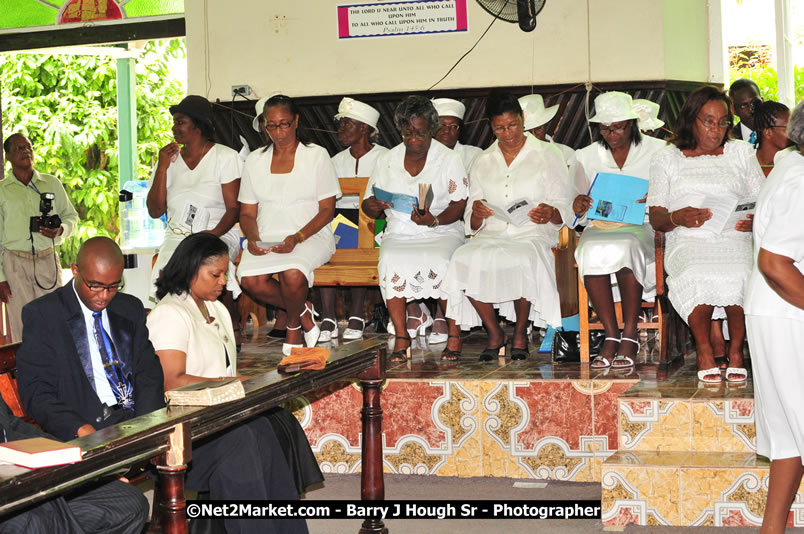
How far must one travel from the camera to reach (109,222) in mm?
14094

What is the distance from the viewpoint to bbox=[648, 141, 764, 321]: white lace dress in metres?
5.42

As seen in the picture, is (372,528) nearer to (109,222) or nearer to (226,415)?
(226,415)

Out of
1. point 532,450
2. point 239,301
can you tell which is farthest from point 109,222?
point 532,450

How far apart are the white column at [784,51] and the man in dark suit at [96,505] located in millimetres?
6573

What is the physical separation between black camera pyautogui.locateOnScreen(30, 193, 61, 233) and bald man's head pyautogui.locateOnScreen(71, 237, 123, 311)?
4538mm

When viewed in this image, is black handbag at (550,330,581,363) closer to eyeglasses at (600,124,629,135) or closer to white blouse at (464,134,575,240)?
white blouse at (464,134,575,240)

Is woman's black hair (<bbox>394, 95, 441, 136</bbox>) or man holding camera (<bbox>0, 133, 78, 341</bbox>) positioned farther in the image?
man holding camera (<bbox>0, 133, 78, 341</bbox>)

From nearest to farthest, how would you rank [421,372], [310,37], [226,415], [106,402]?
[226,415] < [106,402] < [421,372] < [310,37]

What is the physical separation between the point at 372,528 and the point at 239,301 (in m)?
3.87

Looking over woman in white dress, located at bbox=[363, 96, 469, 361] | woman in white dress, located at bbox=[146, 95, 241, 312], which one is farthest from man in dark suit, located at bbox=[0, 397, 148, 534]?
woman in white dress, located at bbox=[146, 95, 241, 312]

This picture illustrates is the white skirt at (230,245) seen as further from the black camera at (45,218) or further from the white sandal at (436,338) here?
the black camera at (45,218)

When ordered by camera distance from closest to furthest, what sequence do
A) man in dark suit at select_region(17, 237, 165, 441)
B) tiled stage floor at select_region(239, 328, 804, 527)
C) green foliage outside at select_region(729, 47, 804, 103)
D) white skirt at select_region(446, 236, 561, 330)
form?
man in dark suit at select_region(17, 237, 165, 441) < tiled stage floor at select_region(239, 328, 804, 527) < white skirt at select_region(446, 236, 561, 330) < green foliage outside at select_region(729, 47, 804, 103)

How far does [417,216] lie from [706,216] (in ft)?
5.98

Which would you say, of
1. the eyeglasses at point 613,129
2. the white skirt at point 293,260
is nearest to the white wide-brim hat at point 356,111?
the white skirt at point 293,260
